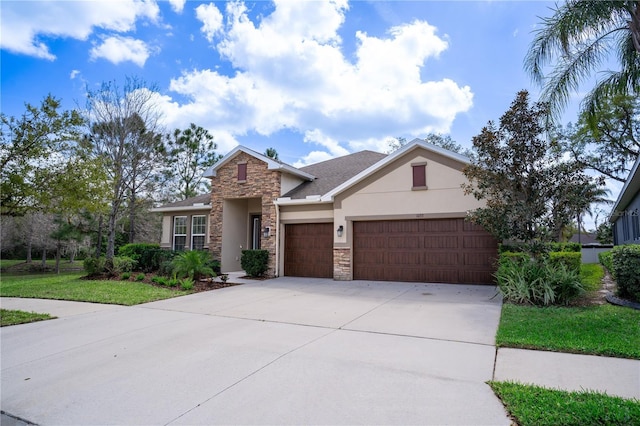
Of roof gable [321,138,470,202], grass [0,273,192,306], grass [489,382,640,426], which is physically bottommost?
grass [0,273,192,306]

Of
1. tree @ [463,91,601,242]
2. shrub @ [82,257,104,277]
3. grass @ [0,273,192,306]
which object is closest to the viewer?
tree @ [463,91,601,242]

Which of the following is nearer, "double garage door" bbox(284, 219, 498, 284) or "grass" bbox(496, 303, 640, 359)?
"grass" bbox(496, 303, 640, 359)

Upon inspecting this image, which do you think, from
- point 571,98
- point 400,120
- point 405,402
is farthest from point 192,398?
point 400,120

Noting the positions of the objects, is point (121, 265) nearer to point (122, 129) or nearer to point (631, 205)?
point (122, 129)

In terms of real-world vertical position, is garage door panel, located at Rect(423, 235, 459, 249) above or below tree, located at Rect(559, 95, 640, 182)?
below

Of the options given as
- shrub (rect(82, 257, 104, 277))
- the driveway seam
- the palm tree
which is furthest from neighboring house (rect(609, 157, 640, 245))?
shrub (rect(82, 257, 104, 277))

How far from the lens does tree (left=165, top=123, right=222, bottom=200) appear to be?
101ft

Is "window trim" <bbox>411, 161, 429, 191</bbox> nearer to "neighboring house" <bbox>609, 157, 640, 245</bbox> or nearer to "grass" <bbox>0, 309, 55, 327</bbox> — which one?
"neighboring house" <bbox>609, 157, 640, 245</bbox>

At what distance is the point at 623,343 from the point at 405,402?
3587mm

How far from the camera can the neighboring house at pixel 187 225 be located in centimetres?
1734

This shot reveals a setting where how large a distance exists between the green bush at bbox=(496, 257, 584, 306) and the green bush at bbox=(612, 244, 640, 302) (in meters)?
0.76

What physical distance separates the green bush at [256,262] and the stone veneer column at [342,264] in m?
2.87

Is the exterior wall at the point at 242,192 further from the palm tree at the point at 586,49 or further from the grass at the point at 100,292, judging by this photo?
the palm tree at the point at 586,49

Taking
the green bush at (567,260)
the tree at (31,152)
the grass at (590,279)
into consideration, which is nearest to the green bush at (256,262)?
the tree at (31,152)
